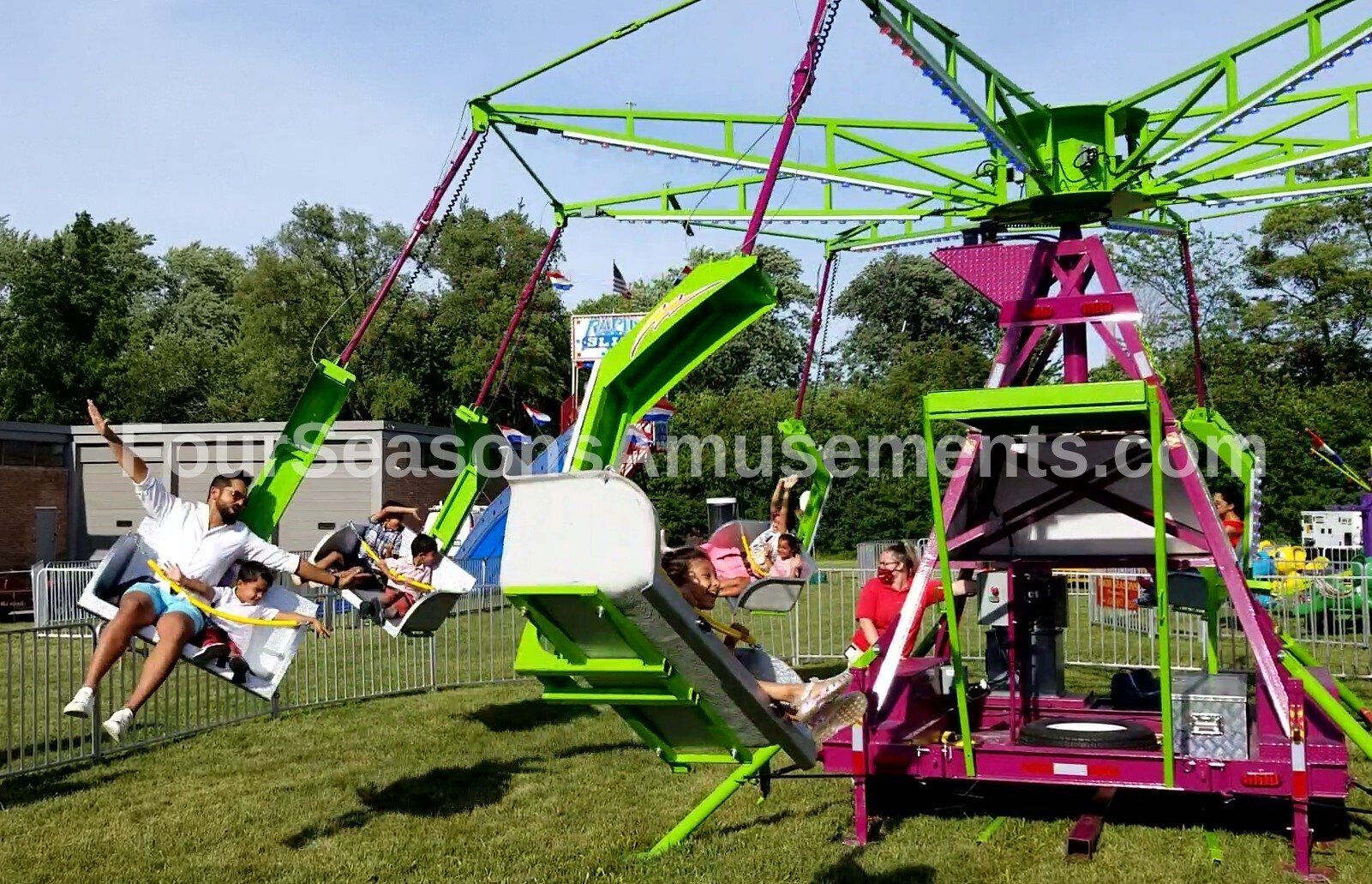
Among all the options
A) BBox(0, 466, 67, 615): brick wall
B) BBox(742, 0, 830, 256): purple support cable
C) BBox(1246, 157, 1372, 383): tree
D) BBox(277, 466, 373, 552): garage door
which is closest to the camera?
BBox(742, 0, 830, 256): purple support cable

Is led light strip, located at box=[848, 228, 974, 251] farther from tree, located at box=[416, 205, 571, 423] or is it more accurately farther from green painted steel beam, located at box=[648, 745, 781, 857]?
tree, located at box=[416, 205, 571, 423]

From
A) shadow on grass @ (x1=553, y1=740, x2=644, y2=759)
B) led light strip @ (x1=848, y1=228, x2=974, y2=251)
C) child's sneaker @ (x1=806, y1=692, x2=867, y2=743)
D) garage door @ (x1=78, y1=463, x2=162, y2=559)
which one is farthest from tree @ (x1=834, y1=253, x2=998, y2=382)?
child's sneaker @ (x1=806, y1=692, x2=867, y2=743)

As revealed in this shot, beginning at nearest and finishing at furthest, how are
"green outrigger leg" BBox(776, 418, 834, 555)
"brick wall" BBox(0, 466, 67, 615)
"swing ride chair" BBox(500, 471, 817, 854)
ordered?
"swing ride chair" BBox(500, 471, 817, 854) → "green outrigger leg" BBox(776, 418, 834, 555) → "brick wall" BBox(0, 466, 67, 615)

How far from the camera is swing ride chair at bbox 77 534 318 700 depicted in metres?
7.32

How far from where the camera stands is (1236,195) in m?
10.7

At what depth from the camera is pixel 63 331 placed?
52906 millimetres

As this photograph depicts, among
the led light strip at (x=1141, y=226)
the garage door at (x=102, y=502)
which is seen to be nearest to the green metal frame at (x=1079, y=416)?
the led light strip at (x=1141, y=226)

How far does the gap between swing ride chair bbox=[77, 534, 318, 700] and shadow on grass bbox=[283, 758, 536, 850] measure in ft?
3.55

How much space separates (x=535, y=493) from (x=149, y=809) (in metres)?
5.98

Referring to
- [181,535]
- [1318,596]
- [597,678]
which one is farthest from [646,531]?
[1318,596]

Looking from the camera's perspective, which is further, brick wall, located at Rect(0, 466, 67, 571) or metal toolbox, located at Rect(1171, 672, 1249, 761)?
brick wall, located at Rect(0, 466, 67, 571)

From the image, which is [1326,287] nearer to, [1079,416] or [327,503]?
[327,503]

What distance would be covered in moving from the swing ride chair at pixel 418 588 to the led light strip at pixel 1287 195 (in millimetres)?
6937

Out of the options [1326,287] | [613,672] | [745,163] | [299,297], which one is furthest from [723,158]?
[299,297]
